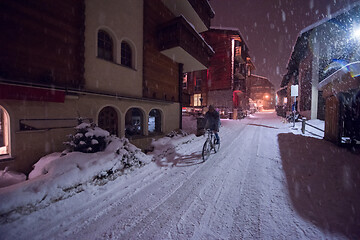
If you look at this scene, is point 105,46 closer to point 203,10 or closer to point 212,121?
point 212,121

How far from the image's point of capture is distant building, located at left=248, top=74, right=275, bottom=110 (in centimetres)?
5034

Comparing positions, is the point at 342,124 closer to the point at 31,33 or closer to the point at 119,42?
the point at 119,42

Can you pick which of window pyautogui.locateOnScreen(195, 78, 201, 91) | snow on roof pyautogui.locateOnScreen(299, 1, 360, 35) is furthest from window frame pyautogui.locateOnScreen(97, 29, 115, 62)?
window pyautogui.locateOnScreen(195, 78, 201, 91)

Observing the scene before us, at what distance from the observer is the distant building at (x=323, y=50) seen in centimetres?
1055

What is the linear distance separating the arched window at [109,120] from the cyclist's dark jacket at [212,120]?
4601mm

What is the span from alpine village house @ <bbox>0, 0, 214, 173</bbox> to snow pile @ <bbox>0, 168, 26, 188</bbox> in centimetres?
24

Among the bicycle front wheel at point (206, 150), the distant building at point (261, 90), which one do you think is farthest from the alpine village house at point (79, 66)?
the distant building at point (261, 90)

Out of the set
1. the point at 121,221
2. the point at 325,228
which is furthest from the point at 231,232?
the point at 121,221

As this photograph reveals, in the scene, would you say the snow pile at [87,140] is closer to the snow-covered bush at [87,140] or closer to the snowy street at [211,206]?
the snow-covered bush at [87,140]

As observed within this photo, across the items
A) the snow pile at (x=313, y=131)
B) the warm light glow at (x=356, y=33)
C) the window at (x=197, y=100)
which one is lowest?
the snow pile at (x=313, y=131)

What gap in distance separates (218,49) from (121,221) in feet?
82.6

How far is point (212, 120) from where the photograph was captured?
221 inches

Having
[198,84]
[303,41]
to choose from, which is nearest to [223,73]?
[198,84]

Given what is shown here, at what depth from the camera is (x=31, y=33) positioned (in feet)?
13.3
